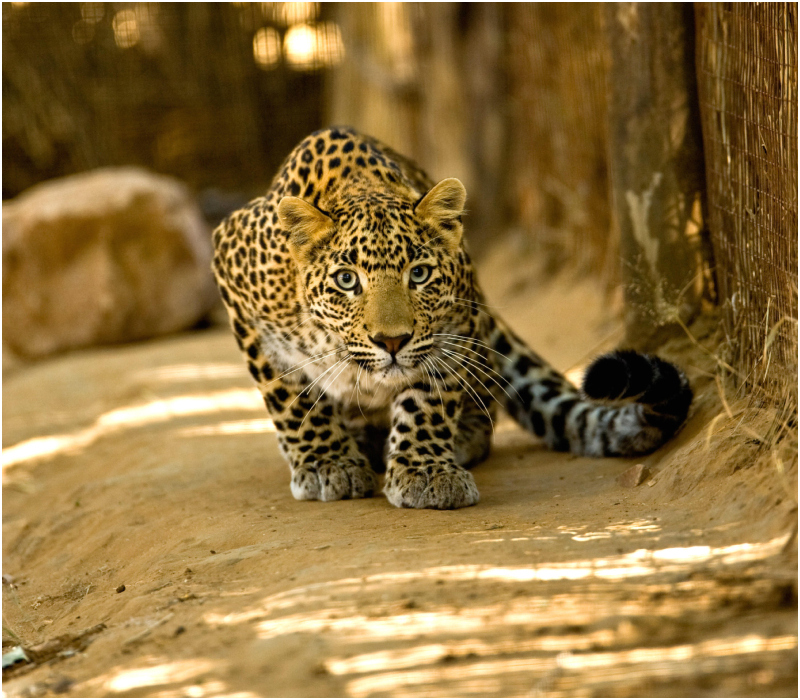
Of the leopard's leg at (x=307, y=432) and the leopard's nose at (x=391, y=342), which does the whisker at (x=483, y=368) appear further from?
the leopard's leg at (x=307, y=432)

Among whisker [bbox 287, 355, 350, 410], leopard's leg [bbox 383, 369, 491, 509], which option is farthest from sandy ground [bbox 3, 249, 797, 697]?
whisker [bbox 287, 355, 350, 410]

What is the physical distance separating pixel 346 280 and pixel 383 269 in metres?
0.20

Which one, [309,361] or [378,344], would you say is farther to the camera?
[309,361]

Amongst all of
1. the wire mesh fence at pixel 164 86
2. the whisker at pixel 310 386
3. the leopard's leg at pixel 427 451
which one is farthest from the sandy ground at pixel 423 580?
the wire mesh fence at pixel 164 86

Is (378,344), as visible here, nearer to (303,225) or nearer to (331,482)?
(303,225)

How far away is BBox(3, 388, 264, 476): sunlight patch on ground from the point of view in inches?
279

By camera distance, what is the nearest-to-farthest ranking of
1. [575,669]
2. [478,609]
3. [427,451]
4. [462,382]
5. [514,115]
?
[575,669] < [478,609] < [427,451] < [462,382] < [514,115]

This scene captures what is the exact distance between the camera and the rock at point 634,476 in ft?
15.0

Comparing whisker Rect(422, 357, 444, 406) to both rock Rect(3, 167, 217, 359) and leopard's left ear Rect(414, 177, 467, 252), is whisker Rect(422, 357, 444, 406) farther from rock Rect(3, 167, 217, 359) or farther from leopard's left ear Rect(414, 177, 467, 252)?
rock Rect(3, 167, 217, 359)

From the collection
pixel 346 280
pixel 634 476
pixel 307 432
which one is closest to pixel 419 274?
pixel 346 280

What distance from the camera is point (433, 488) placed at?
4.57 metres

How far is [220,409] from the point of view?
297 inches

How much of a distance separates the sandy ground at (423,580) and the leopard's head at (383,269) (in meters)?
0.78

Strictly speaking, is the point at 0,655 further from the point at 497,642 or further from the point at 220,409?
the point at 220,409
